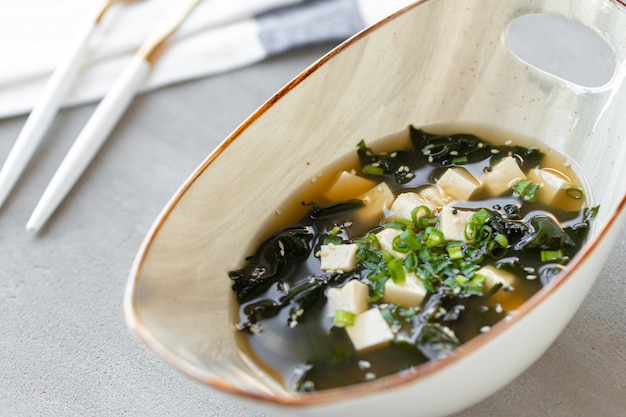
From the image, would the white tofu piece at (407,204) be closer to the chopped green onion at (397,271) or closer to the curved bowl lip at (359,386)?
the chopped green onion at (397,271)

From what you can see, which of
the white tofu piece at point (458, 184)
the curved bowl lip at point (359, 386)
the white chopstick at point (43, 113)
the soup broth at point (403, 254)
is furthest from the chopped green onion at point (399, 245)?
the white chopstick at point (43, 113)

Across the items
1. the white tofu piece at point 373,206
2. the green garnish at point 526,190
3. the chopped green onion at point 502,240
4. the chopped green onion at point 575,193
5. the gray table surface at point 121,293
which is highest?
the chopped green onion at point 575,193

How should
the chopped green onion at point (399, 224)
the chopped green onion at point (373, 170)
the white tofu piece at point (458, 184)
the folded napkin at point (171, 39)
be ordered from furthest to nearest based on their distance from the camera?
1. the folded napkin at point (171, 39)
2. the chopped green onion at point (373, 170)
3. the white tofu piece at point (458, 184)
4. the chopped green onion at point (399, 224)

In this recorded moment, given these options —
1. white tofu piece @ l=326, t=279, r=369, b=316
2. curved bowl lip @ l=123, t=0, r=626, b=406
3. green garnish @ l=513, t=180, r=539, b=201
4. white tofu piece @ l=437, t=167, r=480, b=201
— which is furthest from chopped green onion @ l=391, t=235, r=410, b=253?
curved bowl lip @ l=123, t=0, r=626, b=406

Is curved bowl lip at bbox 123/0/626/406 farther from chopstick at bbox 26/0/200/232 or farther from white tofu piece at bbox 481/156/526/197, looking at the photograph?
chopstick at bbox 26/0/200/232

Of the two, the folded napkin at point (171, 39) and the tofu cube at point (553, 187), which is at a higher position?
the tofu cube at point (553, 187)
